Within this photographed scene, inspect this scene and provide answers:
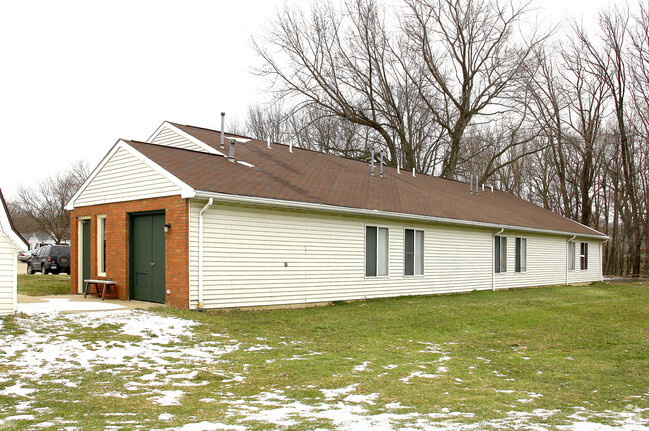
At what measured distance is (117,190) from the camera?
1439 centimetres

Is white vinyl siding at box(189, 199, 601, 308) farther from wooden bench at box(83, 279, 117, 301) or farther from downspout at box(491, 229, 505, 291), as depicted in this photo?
wooden bench at box(83, 279, 117, 301)

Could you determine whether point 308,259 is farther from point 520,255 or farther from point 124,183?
point 520,255

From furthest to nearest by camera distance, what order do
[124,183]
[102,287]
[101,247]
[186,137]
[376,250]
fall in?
[186,137] → [376,250] → [101,247] → [102,287] → [124,183]

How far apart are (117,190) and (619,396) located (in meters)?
12.0

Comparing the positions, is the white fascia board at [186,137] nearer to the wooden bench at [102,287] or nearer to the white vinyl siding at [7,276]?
the wooden bench at [102,287]

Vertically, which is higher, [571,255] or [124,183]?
[124,183]

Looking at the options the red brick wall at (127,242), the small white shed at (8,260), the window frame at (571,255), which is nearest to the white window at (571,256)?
the window frame at (571,255)

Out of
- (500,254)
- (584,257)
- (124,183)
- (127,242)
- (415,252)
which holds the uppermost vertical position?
(124,183)

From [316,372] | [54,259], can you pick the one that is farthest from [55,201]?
[316,372]

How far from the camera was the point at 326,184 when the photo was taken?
671 inches

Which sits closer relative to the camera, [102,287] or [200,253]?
[200,253]

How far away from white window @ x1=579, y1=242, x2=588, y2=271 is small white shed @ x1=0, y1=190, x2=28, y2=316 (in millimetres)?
25598

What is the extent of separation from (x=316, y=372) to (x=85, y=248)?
36.7 ft

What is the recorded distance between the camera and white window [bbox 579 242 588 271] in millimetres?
28312
